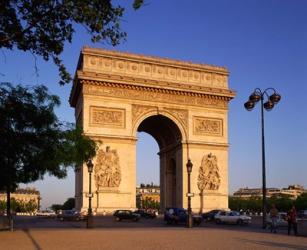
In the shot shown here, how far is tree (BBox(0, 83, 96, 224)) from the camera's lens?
24020 millimetres

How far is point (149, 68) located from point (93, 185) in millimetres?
11259

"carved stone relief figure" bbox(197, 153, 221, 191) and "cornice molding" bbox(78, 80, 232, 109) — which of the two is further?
"carved stone relief figure" bbox(197, 153, 221, 191)

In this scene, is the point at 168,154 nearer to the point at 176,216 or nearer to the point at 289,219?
the point at 176,216

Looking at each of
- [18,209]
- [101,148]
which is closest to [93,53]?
[101,148]

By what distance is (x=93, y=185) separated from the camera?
135 feet

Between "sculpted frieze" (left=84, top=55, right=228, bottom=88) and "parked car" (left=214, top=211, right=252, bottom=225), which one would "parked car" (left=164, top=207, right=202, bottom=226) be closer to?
"parked car" (left=214, top=211, right=252, bottom=225)

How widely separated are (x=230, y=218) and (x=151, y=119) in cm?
1388

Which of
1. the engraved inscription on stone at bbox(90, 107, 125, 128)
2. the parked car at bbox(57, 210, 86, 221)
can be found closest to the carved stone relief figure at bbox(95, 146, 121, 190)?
the engraved inscription on stone at bbox(90, 107, 125, 128)

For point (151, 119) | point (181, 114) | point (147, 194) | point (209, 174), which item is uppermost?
point (181, 114)

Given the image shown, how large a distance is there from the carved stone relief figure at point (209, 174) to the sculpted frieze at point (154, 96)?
482 cm

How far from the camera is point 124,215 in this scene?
38750mm

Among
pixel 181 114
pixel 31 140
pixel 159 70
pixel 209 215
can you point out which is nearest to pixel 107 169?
pixel 181 114

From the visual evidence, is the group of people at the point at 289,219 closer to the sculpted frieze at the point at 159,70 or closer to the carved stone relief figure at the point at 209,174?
the carved stone relief figure at the point at 209,174

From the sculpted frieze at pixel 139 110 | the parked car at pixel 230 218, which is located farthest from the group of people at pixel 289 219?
the sculpted frieze at pixel 139 110
